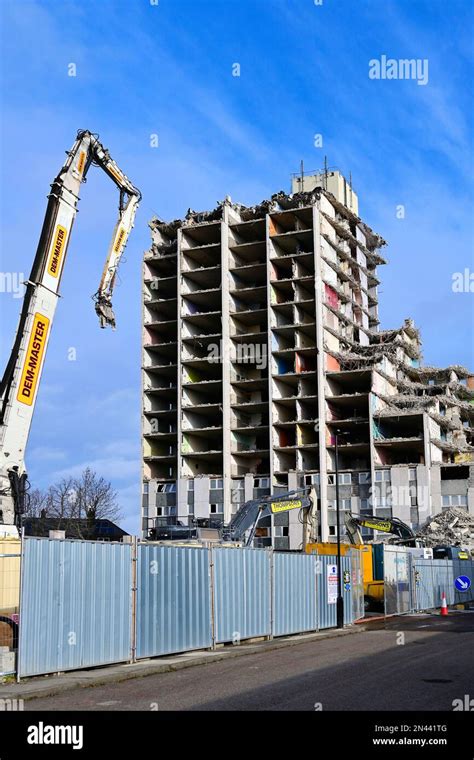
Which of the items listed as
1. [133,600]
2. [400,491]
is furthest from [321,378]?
[133,600]

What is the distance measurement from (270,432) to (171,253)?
2547 cm

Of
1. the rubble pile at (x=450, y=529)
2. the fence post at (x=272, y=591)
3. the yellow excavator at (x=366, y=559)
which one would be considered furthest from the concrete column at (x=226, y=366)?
the fence post at (x=272, y=591)

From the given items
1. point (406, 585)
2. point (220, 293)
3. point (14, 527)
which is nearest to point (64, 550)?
point (14, 527)

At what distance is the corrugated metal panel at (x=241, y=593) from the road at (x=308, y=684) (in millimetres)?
1392

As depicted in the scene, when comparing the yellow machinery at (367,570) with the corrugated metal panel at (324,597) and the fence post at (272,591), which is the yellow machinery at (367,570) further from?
the fence post at (272,591)

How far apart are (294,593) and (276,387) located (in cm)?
6169

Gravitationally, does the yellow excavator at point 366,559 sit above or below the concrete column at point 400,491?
below

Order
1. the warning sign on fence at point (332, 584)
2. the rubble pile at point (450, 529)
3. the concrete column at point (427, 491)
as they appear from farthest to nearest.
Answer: the concrete column at point (427, 491), the rubble pile at point (450, 529), the warning sign on fence at point (332, 584)

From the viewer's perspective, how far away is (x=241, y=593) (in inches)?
934

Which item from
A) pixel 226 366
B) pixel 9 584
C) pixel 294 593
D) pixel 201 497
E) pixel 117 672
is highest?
pixel 226 366

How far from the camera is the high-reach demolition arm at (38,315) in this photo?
2386cm

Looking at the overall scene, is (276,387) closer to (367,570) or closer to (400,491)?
(400,491)

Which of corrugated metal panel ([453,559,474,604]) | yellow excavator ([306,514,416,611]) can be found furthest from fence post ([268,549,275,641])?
corrugated metal panel ([453,559,474,604])

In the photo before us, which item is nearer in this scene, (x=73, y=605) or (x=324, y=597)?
(x=73, y=605)
